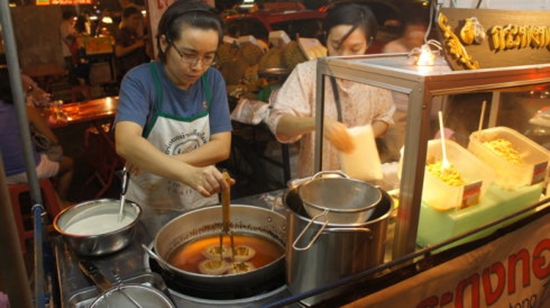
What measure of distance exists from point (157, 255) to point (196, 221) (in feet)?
0.94

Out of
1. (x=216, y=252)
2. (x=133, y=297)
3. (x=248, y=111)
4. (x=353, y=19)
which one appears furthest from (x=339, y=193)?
(x=248, y=111)

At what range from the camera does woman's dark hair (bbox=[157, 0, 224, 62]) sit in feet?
5.93

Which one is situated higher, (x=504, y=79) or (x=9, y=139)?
(x=504, y=79)

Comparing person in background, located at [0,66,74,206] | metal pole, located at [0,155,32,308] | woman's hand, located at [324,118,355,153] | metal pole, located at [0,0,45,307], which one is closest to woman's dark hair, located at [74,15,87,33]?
person in background, located at [0,66,74,206]

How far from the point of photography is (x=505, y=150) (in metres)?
1.83

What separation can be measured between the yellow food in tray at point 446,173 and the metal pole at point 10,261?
1.27 metres

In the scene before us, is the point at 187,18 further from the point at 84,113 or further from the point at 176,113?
the point at 84,113

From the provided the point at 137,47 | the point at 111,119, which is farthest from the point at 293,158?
the point at 137,47

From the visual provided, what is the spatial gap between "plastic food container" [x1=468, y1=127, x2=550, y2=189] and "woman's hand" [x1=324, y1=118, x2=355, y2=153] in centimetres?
56

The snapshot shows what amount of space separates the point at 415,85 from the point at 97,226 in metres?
1.23

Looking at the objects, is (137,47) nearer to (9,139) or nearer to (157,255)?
(9,139)

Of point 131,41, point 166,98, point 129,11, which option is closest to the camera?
point 166,98

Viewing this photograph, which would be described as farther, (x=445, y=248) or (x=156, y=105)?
(x=156, y=105)

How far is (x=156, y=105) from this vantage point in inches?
79.3
